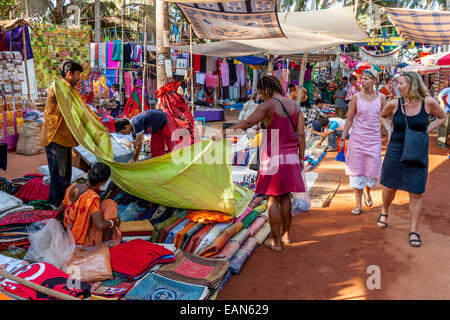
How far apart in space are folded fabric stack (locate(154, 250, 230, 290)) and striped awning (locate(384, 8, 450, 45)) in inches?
219

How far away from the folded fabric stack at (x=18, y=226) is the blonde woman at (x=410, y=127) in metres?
3.20

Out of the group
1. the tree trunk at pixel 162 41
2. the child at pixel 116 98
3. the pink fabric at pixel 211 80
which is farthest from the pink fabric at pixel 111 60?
the tree trunk at pixel 162 41

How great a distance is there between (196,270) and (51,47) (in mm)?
7644

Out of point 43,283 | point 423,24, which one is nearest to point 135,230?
point 43,283

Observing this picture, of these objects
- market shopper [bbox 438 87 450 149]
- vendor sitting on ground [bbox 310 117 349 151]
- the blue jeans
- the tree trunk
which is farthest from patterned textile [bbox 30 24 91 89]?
market shopper [bbox 438 87 450 149]

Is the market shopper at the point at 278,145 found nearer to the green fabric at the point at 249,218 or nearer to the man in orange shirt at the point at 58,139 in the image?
the green fabric at the point at 249,218

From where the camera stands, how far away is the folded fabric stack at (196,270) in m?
2.73

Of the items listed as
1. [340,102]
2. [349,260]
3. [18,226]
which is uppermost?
[340,102]

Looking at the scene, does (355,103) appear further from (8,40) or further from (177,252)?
(8,40)

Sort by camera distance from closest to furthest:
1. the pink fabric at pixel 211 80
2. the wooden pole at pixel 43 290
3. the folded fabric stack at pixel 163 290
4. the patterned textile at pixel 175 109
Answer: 1. the wooden pole at pixel 43 290
2. the folded fabric stack at pixel 163 290
3. the patterned textile at pixel 175 109
4. the pink fabric at pixel 211 80

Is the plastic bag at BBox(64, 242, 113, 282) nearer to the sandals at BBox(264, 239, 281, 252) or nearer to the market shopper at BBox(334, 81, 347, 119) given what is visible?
the sandals at BBox(264, 239, 281, 252)

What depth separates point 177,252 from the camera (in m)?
3.14

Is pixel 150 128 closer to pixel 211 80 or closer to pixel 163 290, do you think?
pixel 163 290

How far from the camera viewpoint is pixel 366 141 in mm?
4156
